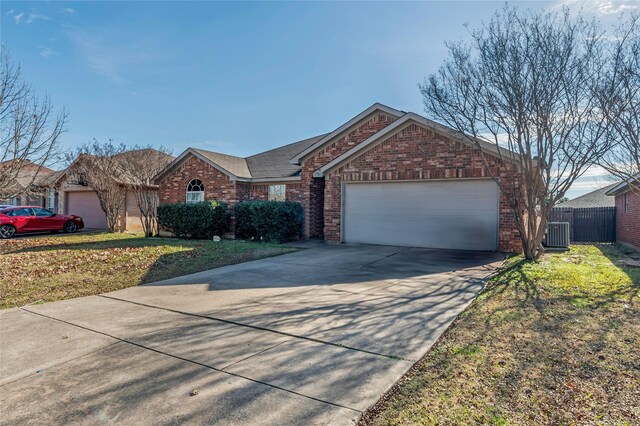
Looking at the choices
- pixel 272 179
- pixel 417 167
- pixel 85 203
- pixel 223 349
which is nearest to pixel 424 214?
pixel 417 167

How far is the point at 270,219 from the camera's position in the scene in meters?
14.7

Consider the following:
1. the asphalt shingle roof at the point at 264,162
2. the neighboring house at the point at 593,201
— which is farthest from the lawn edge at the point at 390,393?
the neighboring house at the point at 593,201

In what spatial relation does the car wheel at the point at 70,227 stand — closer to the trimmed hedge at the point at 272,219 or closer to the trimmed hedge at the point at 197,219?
the trimmed hedge at the point at 197,219

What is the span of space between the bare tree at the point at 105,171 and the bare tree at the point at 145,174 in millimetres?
426

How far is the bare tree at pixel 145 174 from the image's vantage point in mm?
→ 18562

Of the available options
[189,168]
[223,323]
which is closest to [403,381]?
[223,323]

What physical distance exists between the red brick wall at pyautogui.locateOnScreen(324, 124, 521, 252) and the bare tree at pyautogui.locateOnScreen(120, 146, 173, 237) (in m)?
9.76

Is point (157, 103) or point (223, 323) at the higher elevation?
point (157, 103)

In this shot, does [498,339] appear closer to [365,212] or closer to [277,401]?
[277,401]

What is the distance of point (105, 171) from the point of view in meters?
18.9

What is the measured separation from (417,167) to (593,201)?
101ft

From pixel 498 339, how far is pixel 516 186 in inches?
316

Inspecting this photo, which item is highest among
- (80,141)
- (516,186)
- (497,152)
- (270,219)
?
(80,141)

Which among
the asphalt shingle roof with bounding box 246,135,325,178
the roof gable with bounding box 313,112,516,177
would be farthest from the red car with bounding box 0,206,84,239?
the roof gable with bounding box 313,112,516,177
